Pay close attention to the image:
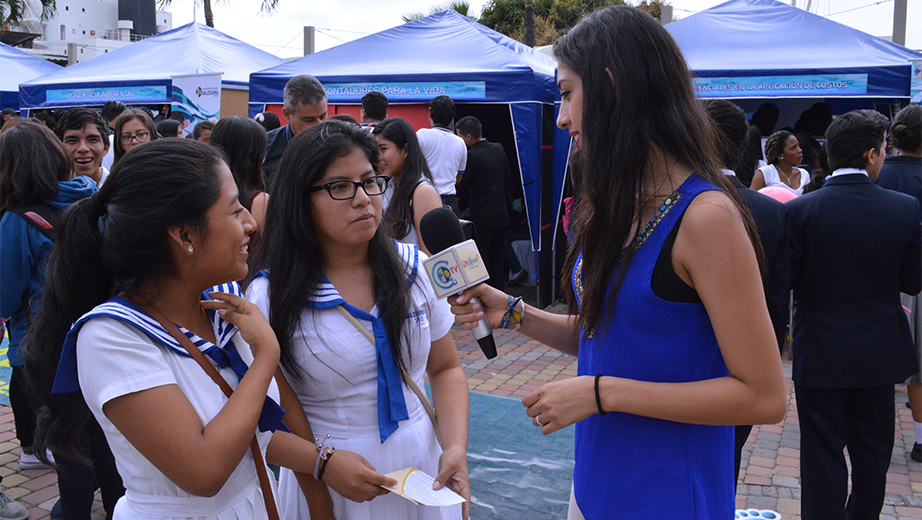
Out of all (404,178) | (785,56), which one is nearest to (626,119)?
(404,178)

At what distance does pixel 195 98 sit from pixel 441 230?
8825mm

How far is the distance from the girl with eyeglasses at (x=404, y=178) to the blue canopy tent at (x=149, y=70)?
7278 millimetres

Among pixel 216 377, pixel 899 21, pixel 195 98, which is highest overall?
pixel 899 21

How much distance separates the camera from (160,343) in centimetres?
141

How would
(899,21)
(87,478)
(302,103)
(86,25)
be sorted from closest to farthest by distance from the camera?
(87,478) → (302,103) → (899,21) → (86,25)

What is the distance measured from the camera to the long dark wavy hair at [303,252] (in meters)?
1.78

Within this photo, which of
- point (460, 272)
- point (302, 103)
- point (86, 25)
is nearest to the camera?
point (460, 272)

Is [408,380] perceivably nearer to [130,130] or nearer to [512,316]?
[512,316]

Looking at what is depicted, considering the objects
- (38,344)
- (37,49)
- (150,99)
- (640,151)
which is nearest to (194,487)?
(38,344)

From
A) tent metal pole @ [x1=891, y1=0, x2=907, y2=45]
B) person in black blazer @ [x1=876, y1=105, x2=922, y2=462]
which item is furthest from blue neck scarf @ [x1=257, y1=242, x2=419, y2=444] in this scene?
tent metal pole @ [x1=891, y1=0, x2=907, y2=45]

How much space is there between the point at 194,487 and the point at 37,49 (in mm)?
50095

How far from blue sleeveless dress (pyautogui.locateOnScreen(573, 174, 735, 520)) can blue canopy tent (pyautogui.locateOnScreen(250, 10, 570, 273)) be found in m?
6.07

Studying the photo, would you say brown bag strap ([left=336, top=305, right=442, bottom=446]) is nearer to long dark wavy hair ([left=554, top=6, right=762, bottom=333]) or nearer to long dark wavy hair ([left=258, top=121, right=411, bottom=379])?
long dark wavy hair ([left=258, top=121, right=411, bottom=379])

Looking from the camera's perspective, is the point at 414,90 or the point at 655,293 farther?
the point at 414,90
